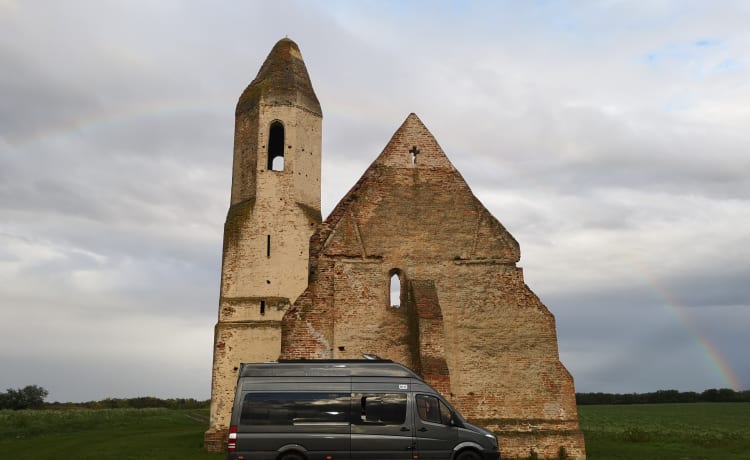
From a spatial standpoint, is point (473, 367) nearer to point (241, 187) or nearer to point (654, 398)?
point (241, 187)

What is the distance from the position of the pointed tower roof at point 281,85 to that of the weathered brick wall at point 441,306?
988 centimetres

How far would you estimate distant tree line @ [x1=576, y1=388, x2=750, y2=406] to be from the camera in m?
81.9

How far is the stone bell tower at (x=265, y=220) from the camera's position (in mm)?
22422

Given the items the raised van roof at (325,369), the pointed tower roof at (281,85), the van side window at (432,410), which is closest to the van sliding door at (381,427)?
the van side window at (432,410)

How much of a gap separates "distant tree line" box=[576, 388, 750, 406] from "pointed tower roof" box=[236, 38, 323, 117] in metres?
74.6

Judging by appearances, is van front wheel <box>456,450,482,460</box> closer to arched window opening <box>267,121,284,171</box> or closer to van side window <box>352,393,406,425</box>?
van side window <box>352,393,406,425</box>

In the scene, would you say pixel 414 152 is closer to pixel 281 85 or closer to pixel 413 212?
pixel 413 212

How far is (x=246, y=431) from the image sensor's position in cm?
1069

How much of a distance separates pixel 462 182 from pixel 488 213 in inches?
44.7

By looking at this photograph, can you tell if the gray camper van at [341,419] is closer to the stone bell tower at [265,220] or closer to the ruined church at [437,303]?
the ruined church at [437,303]

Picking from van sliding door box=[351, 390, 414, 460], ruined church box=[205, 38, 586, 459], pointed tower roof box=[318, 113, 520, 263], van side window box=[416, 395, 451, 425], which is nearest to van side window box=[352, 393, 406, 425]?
van sliding door box=[351, 390, 414, 460]

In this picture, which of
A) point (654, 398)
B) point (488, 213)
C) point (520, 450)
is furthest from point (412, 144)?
point (654, 398)

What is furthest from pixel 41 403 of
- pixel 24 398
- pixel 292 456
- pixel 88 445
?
pixel 292 456

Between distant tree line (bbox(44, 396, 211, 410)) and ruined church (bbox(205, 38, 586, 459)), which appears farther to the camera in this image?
distant tree line (bbox(44, 396, 211, 410))
